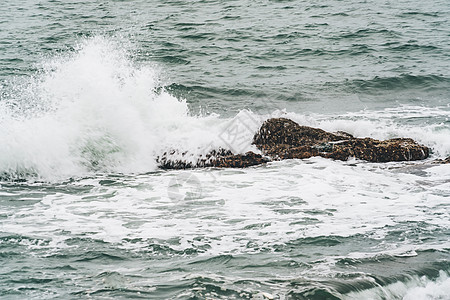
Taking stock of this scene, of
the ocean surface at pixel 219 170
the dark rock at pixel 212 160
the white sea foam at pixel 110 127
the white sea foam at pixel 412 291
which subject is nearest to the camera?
the white sea foam at pixel 412 291

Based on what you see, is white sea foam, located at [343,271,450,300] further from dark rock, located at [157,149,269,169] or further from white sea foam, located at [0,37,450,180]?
white sea foam, located at [0,37,450,180]

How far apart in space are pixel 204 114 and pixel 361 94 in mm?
3654

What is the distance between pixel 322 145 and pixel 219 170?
1.52 metres

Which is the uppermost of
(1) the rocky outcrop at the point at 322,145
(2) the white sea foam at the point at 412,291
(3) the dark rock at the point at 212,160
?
(2) the white sea foam at the point at 412,291

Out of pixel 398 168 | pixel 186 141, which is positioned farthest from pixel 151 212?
pixel 398 168

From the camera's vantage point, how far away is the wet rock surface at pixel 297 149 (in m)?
7.51

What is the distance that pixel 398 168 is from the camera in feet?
23.3

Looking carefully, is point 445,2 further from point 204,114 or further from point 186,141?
point 186,141

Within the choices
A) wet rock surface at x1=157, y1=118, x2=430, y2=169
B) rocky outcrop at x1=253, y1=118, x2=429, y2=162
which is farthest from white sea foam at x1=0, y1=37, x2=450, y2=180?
rocky outcrop at x1=253, y1=118, x2=429, y2=162

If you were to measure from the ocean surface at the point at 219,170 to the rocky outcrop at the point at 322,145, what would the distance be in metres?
0.22

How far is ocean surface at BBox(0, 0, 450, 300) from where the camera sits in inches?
159

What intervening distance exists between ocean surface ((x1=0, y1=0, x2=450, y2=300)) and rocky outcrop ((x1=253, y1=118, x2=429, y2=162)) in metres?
0.22

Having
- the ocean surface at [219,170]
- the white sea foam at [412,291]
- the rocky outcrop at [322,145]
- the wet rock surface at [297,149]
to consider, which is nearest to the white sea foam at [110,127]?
the ocean surface at [219,170]

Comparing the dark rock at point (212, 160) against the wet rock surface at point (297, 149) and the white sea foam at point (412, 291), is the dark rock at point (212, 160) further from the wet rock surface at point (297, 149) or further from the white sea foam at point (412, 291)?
the white sea foam at point (412, 291)
